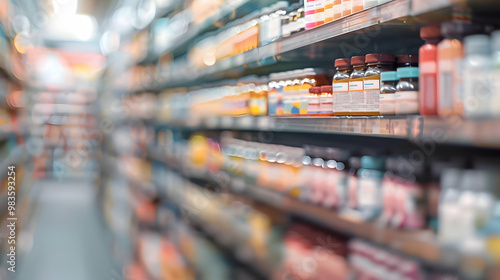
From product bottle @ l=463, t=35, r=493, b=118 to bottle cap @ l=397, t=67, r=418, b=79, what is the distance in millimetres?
250

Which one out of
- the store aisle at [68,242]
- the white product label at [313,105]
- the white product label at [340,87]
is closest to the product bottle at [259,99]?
the white product label at [313,105]

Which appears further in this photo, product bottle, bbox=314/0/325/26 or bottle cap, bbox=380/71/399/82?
product bottle, bbox=314/0/325/26

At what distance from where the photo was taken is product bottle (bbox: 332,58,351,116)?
1.59 m

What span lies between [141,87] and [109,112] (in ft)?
12.1

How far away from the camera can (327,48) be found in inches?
A: 75.0

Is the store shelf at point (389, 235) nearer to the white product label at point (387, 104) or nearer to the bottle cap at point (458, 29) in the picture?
the white product label at point (387, 104)

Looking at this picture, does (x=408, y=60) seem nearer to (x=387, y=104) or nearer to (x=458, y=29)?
(x=387, y=104)

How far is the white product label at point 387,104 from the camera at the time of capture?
4.40ft

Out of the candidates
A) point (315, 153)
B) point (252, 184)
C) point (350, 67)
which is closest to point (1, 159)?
point (252, 184)

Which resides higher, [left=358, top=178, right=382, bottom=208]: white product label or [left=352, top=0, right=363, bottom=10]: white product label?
[left=352, top=0, right=363, bottom=10]: white product label

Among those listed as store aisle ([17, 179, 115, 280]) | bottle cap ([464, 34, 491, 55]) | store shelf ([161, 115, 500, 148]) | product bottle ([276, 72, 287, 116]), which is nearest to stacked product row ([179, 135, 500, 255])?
store shelf ([161, 115, 500, 148])

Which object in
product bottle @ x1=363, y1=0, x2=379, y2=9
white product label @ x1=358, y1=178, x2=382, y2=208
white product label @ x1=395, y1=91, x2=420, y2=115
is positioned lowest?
white product label @ x1=358, y1=178, x2=382, y2=208

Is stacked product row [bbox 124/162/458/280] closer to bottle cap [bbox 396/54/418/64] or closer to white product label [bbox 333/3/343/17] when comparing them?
bottle cap [bbox 396/54/418/64]

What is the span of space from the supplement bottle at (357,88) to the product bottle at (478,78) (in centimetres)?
48
